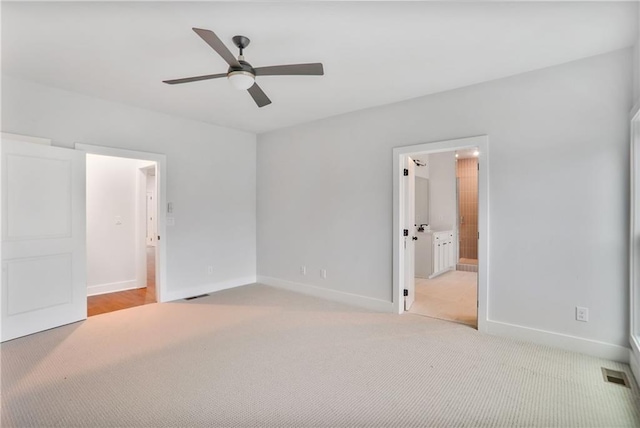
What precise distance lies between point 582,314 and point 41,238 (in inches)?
209

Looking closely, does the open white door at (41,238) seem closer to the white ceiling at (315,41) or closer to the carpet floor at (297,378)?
the carpet floor at (297,378)

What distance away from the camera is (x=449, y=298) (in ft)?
14.8

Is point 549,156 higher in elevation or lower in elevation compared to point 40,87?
lower

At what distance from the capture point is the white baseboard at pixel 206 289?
436cm

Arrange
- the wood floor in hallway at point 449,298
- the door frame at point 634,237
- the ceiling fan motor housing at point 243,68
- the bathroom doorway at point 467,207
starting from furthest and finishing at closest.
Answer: the bathroom doorway at point 467,207 < the wood floor in hallway at point 449,298 < the door frame at point 634,237 < the ceiling fan motor housing at point 243,68

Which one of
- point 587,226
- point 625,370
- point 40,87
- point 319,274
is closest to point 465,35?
point 587,226

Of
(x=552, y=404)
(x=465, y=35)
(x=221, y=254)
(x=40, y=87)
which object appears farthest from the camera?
(x=221, y=254)

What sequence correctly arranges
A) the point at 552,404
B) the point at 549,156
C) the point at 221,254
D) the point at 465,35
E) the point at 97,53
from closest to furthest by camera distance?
the point at 552,404
the point at 465,35
the point at 97,53
the point at 549,156
the point at 221,254

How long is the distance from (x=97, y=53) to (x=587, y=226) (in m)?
4.52

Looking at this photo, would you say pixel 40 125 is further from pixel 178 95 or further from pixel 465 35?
pixel 465 35

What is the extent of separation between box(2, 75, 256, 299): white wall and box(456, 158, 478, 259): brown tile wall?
5.31 meters

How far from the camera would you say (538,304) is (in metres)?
2.92

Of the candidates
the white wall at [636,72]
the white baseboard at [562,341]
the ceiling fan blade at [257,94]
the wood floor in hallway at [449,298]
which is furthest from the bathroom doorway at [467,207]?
the ceiling fan blade at [257,94]

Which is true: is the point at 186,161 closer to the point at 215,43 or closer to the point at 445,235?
the point at 215,43
